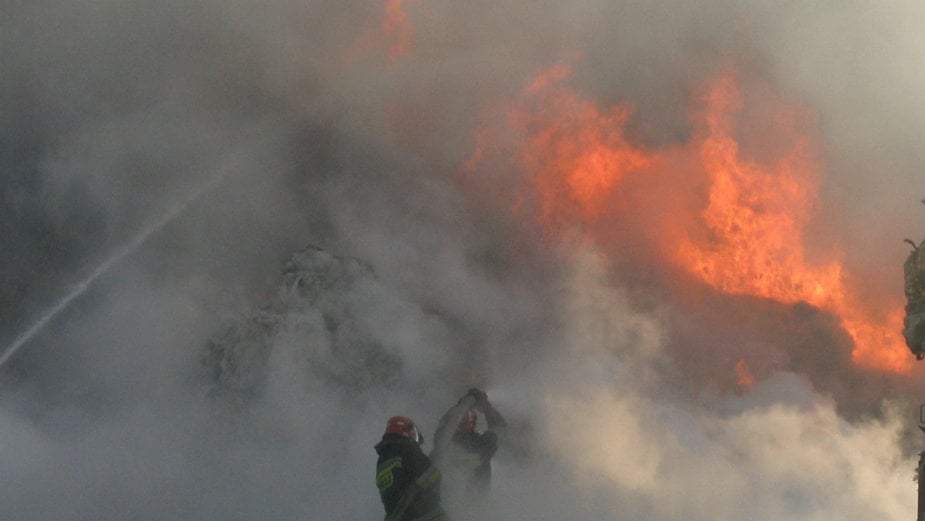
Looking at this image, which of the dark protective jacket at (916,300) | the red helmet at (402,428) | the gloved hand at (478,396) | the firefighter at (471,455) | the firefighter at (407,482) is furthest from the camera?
the dark protective jacket at (916,300)

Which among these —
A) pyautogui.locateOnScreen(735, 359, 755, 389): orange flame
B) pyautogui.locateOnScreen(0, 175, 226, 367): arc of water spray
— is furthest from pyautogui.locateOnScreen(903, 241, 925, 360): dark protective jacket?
pyautogui.locateOnScreen(0, 175, 226, 367): arc of water spray

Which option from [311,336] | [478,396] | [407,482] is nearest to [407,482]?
[407,482]

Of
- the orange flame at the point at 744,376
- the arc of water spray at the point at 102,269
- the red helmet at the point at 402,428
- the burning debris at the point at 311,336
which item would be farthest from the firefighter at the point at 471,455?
the arc of water spray at the point at 102,269

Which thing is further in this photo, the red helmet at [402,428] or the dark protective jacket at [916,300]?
the dark protective jacket at [916,300]

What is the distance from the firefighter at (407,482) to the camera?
26.7ft

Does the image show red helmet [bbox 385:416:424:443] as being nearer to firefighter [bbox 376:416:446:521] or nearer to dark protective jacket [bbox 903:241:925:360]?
firefighter [bbox 376:416:446:521]

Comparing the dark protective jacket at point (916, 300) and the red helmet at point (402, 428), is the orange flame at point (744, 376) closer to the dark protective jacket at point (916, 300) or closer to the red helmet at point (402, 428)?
the dark protective jacket at point (916, 300)

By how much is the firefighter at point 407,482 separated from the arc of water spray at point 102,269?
16.4 m

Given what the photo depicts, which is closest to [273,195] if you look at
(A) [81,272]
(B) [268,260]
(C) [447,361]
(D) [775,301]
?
(B) [268,260]

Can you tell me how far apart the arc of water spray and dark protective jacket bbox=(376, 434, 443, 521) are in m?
16.5

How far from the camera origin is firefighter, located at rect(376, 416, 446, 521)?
8.14 m

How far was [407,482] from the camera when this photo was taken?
8203 millimetres

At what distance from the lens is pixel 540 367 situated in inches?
846

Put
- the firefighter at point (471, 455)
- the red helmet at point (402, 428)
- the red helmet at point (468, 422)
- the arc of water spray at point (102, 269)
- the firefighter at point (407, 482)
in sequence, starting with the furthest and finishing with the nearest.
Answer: the arc of water spray at point (102, 269)
the red helmet at point (468, 422)
the firefighter at point (471, 455)
the red helmet at point (402, 428)
the firefighter at point (407, 482)
